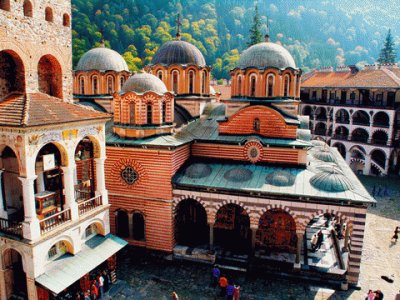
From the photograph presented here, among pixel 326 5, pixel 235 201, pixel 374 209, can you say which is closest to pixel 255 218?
pixel 235 201

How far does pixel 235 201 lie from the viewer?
18406 mm

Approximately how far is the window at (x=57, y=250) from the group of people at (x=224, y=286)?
7232mm

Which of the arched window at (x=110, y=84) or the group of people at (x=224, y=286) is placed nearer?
the group of people at (x=224, y=286)

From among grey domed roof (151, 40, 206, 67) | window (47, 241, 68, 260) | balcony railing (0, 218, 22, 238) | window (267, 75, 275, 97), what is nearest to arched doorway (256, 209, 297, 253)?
window (267, 75, 275, 97)

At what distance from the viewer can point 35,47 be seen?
598 inches

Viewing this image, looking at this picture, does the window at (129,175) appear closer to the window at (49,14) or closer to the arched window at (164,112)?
the arched window at (164,112)

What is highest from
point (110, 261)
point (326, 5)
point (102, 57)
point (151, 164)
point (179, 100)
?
point (326, 5)

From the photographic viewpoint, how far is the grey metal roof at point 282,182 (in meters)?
17.1

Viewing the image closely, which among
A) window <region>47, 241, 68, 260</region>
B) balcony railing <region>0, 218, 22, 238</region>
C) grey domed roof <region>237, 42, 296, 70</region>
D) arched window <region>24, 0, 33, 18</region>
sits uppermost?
arched window <region>24, 0, 33, 18</region>

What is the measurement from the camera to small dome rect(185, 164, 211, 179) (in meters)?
19.6

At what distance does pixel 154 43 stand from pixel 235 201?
6854 cm

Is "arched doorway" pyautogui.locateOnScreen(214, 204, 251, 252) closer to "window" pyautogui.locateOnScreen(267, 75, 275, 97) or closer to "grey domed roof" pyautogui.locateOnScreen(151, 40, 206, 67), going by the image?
"window" pyautogui.locateOnScreen(267, 75, 275, 97)

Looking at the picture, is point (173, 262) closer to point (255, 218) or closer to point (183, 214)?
point (183, 214)

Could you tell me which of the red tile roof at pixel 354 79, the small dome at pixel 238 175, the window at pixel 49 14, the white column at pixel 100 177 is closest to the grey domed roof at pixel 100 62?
the window at pixel 49 14
